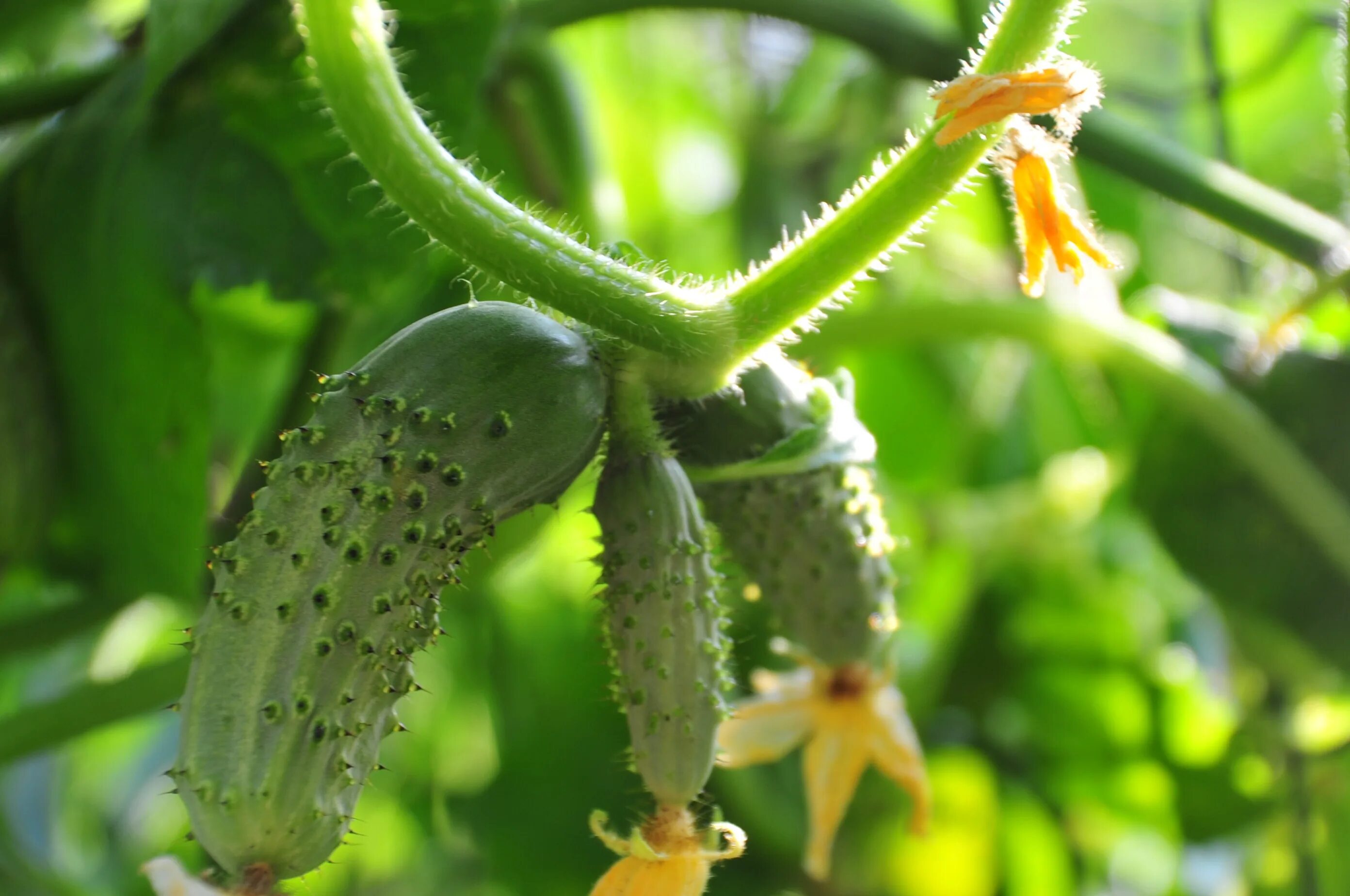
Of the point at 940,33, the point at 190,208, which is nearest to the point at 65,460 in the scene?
the point at 190,208

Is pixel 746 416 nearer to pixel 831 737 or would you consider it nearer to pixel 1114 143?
pixel 831 737

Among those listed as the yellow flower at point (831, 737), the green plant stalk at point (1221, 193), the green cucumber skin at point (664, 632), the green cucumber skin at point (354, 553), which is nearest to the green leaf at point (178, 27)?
the green cucumber skin at point (354, 553)

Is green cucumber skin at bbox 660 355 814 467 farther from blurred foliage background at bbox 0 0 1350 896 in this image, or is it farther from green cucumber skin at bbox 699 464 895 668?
blurred foliage background at bbox 0 0 1350 896

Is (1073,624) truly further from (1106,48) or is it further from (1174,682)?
(1106,48)

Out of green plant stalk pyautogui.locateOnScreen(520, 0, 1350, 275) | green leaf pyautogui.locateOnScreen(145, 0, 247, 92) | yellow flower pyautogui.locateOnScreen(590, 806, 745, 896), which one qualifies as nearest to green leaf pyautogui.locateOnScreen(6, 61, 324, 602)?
green leaf pyautogui.locateOnScreen(145, 0, 247, 92)

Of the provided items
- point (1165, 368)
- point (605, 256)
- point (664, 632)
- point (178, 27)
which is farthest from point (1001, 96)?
point (1165, 368)

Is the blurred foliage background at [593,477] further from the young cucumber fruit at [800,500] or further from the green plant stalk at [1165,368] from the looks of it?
the young cucumber fruit at [800,500]

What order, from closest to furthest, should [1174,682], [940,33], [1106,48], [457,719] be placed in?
[940,33] → [1174,682] → [457,719] → [1106,48]
